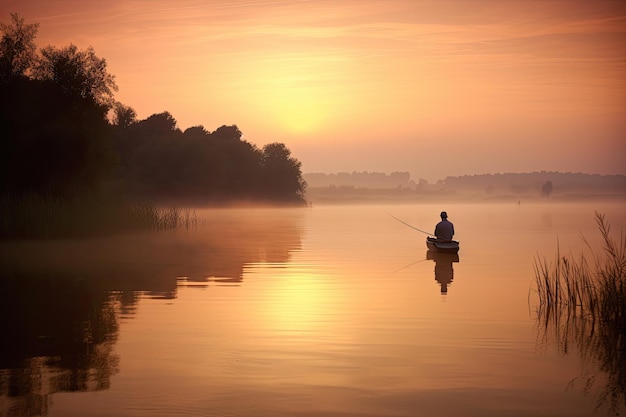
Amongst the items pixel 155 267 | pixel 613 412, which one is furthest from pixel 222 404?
pixel 155 267

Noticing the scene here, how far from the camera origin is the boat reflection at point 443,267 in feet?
71.5

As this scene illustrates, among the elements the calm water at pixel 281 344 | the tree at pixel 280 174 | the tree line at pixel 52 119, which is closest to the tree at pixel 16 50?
the tree line at pixel 52 119

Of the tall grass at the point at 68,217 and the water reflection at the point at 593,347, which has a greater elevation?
the tall grass at the point at 68,217

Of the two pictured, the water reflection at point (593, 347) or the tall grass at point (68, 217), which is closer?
the water reflection at point (593, 347)

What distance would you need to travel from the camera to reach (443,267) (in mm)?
26359

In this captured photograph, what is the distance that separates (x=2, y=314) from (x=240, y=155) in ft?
331

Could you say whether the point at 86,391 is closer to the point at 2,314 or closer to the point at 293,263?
the point at 2,314

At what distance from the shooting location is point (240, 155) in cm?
11581

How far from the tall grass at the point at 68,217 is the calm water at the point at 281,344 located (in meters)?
11.8

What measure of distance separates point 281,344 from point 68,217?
29066 mm

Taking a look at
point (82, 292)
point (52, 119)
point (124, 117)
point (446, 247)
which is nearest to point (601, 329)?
point (82, 292)

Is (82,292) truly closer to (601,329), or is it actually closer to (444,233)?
(601,329)

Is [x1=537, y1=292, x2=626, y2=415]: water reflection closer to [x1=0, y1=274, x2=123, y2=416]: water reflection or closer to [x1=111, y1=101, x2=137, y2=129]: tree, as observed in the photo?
[x1=0, y1=274, x2=123, y2=416]: water reflection

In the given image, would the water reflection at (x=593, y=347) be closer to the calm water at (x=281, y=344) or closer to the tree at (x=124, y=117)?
the calm water at (x=281, y=344)
